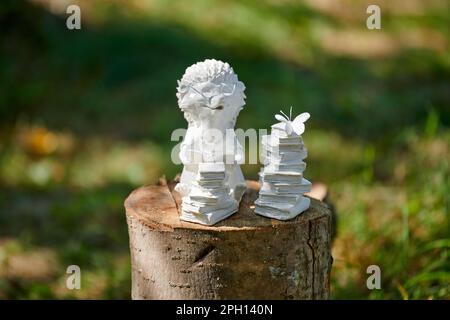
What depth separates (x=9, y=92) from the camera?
261 inches

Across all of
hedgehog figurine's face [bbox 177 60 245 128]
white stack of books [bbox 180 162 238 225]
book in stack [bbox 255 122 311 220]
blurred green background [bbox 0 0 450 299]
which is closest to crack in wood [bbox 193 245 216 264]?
white stack of books [bbox 180 162 238 225]

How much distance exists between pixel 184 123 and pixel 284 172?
12.3 feet

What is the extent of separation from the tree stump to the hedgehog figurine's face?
0.46 m

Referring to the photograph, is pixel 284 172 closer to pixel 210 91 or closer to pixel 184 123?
pixel 210 91

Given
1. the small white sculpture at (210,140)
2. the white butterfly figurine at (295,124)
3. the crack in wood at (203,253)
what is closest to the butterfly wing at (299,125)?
the white butterfly figurine at (295,124)

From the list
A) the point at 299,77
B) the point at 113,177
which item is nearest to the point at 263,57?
the point at 299,77

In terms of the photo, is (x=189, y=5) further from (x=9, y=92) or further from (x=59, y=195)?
(x=59, y=195)

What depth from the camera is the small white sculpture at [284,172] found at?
264cm

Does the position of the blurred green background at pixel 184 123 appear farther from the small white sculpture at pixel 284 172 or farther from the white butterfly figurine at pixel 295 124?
the white butterfly figurine at pixel 295 124

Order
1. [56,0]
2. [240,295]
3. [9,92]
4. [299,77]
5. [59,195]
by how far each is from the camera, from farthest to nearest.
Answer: [56,0], [299,77], [9,92], [59,195], [240,295]

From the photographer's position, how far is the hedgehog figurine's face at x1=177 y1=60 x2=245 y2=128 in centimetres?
271

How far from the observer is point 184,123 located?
631 cm
